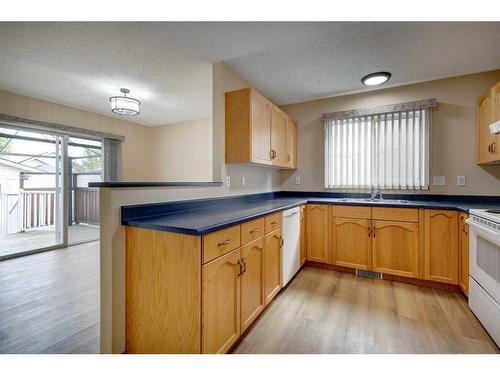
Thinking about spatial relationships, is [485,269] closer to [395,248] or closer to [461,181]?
[395,248]

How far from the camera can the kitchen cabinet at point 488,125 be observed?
6.69ft

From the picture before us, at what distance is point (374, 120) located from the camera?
296 centimetres

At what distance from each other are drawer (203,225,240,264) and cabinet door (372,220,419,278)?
71.4 inches

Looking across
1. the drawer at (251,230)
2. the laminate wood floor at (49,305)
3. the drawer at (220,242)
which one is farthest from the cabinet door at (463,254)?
the laminate wood floor at (49,305)

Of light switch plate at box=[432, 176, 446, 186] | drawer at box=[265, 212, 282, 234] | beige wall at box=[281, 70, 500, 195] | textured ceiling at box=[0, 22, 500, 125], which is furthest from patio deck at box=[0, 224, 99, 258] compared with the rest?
light switch plate at box=[432, 176, 446, 186]

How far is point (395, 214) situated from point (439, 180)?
0.87 meters

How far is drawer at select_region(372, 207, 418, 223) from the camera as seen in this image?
2291mm

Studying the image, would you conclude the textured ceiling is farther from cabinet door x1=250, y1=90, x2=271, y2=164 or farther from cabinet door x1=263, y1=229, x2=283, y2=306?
cabinet door x1=263, y1=229, x2=283, y2=306

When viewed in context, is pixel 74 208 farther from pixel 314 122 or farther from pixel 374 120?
pixel 374 120

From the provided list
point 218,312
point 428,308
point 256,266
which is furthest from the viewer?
point 428,308
